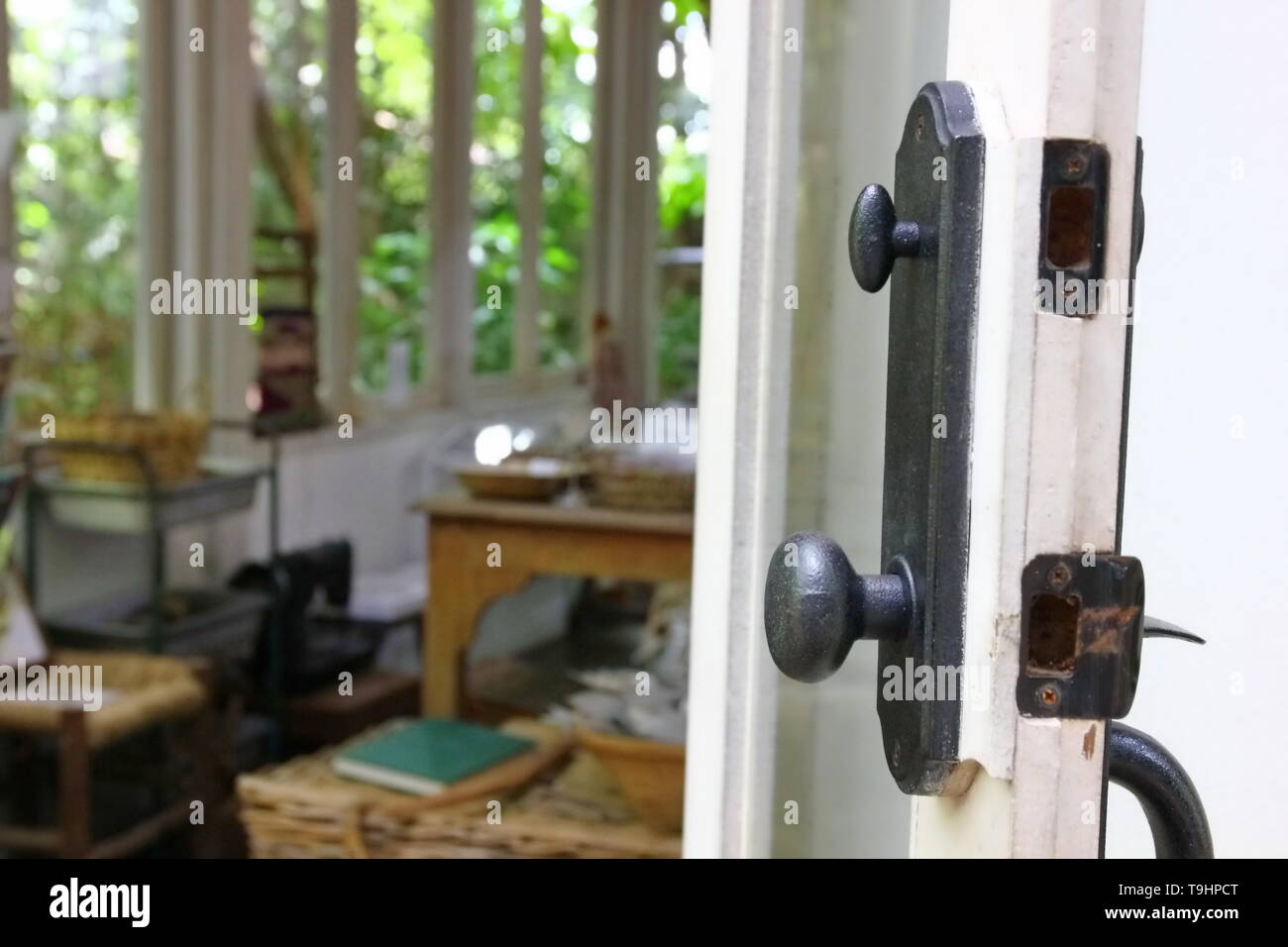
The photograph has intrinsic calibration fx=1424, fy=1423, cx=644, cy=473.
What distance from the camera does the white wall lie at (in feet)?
2.49

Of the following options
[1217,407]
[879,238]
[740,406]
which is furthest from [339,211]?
[879,238]

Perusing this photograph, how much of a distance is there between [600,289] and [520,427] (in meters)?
1.44

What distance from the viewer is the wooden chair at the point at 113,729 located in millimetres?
2598

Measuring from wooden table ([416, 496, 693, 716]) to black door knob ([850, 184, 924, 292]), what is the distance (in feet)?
8.36

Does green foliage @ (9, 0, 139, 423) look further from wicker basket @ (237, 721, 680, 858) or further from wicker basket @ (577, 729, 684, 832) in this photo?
wicker basket @ (577, 729, 684, 832)

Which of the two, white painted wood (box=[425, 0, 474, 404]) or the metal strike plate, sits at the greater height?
white painted wood (box=[425, 0, 474, 404])

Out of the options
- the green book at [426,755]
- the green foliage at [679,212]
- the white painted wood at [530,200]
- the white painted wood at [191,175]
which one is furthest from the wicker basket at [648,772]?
the green foliage at [679,212]

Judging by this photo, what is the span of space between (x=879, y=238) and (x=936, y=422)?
0.06 m

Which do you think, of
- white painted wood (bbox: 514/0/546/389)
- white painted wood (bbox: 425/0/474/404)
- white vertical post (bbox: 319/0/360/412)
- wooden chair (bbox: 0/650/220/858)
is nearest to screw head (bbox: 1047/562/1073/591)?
wooden chair (bbox: 0/650/220/858)
